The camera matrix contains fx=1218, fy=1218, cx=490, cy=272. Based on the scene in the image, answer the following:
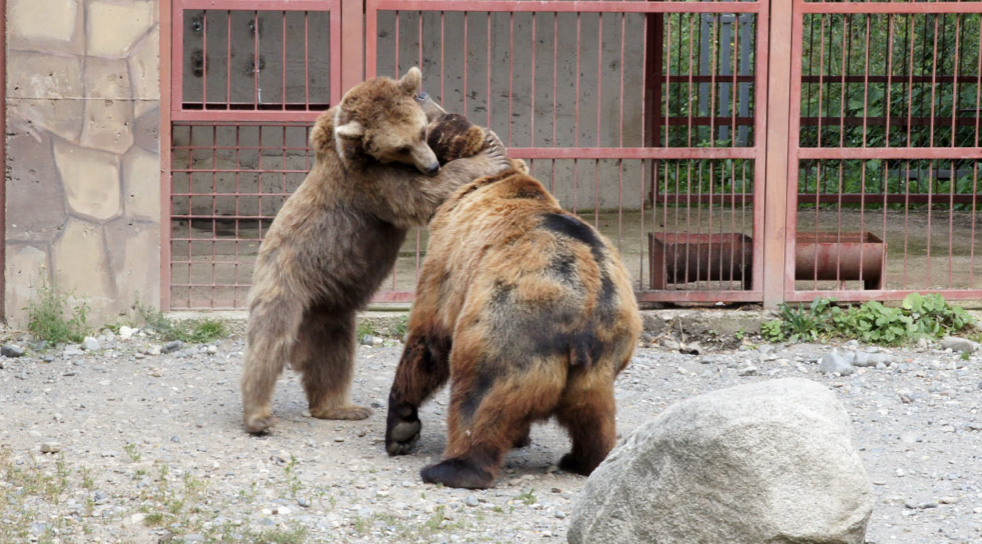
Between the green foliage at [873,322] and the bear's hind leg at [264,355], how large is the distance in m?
3.59

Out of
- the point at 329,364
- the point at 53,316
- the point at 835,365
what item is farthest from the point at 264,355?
the point at 835,365

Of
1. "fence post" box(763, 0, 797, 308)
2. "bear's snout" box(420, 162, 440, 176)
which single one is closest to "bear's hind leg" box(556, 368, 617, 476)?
"bear's snout" box(420, 162, 440, 176)

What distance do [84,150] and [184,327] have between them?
1.32 m

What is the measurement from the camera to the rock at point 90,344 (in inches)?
304

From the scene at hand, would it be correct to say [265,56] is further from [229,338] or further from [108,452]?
[108,452]

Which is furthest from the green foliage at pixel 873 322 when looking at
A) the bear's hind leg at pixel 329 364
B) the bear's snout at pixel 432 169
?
the bear's snout at pixel 432 169

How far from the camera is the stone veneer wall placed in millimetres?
7855

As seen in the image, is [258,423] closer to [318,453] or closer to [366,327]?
[318,453]

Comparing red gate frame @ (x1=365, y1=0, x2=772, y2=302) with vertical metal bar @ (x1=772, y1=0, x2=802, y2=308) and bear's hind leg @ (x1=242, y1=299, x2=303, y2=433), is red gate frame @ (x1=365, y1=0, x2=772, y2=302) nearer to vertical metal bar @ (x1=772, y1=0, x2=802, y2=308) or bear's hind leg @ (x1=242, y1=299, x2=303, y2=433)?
vertical metal bar @ (x1=772, y1=0, x2=802, y2=308)

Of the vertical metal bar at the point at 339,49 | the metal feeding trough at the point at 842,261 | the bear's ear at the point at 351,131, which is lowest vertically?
the metal feeding trough at the point at 842,261

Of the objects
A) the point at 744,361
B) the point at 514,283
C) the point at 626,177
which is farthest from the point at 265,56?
the point at 514,283

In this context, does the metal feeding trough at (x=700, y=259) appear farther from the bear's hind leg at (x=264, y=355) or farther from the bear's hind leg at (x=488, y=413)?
the bear's hind leg at (x=488, y=413)

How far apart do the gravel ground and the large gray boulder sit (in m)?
0.65

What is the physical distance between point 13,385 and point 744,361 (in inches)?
173
